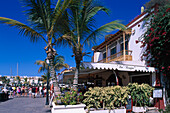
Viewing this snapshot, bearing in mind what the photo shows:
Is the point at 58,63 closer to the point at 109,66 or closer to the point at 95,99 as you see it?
the point at 109,66

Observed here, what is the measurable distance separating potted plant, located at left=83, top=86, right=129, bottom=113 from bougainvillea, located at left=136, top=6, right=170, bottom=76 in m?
3.63

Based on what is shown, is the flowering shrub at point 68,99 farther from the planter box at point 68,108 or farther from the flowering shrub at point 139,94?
the flowering shrub at point 139,94

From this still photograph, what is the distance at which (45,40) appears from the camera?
24.8 feet

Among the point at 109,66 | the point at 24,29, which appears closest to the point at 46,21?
the point at 24,29

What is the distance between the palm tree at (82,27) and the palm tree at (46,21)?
501 millimetres

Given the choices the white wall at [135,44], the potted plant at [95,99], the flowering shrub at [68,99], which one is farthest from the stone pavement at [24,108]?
the white wall at [135,44]

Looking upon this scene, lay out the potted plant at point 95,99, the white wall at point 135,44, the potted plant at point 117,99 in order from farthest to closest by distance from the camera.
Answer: the white wall at point 135,44 < the potted plant at point 117,99 < the potted plant at point 95,99

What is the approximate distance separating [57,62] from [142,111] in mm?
15869

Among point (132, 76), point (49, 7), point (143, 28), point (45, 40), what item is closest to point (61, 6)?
point (49, 7)

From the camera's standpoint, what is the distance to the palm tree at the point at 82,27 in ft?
24.2

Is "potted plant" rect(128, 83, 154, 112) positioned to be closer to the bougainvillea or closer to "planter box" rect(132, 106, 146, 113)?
"planter box" rect(132, 106, 146, 113)

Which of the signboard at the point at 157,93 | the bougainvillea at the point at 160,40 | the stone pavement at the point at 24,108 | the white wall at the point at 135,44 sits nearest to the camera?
the signboard at the point at 157,93

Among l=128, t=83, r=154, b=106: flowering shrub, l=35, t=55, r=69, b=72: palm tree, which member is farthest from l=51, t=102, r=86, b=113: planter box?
l=35, t=55, r=69, b=72: palm tree

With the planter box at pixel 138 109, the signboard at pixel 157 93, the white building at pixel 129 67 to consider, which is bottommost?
the planter box at pixel 138 109
